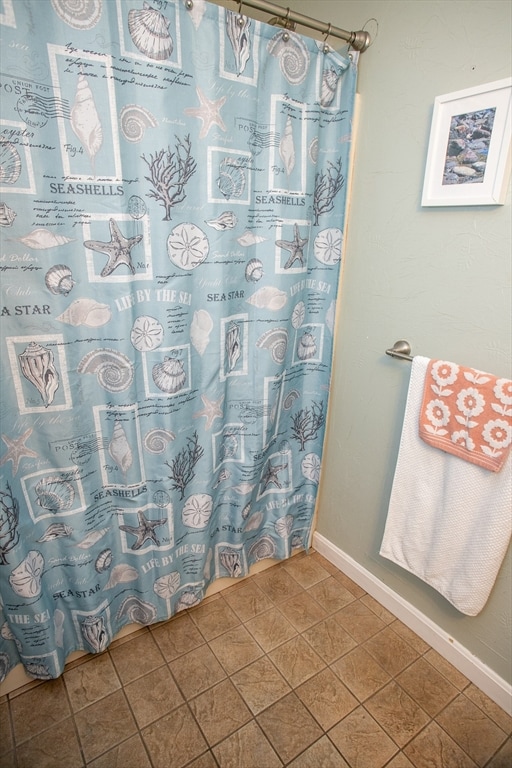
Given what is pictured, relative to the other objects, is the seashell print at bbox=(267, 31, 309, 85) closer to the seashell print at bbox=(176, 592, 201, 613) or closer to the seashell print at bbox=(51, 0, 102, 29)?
the seashell print at bbox=(51, 0, 102, 29)

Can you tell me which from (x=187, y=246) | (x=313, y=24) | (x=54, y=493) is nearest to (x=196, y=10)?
(x=313, y=24)

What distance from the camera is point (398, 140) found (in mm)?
1259

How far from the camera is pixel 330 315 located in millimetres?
1509

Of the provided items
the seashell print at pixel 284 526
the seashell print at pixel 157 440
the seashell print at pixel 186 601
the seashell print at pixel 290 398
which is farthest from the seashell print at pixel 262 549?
the seashell print at pixel 157 440

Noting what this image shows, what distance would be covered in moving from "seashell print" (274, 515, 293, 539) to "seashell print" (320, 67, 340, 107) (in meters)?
1.46

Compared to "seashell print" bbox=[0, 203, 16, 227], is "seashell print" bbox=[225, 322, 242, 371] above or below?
below

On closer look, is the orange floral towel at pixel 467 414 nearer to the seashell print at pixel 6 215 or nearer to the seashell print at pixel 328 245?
the seashell print at pixel 328 245

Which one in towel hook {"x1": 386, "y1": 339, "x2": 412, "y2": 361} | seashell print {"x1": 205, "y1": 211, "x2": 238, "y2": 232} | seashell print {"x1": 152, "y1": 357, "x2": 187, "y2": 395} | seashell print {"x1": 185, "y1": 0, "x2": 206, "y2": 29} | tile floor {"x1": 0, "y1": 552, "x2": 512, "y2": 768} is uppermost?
A: seashell print {"x1": 185, "y1": 0, "x2": 206, "y2": 29}

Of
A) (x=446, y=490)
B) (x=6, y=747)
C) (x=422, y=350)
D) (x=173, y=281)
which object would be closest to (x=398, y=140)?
(x=422, y=350)

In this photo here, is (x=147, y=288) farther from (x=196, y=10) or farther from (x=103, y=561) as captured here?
(x=103, y=561)

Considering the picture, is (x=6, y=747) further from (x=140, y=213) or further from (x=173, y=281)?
(x=140, y=213)

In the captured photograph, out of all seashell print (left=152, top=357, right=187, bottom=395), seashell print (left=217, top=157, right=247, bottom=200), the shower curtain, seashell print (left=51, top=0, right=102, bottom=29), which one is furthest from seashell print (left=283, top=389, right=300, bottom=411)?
seashell print (left=51, top=0, right=102, bottom=29)

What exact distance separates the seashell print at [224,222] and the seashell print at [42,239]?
39 centimetres

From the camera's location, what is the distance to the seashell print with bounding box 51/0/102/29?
0.87 m
